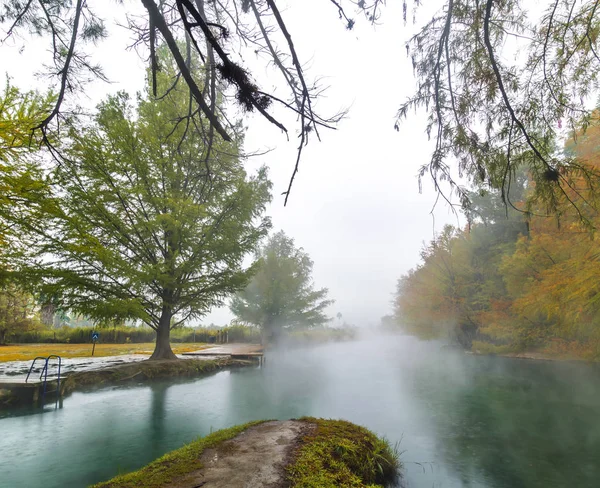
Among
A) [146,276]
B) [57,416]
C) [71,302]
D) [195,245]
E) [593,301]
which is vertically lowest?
[57,416]

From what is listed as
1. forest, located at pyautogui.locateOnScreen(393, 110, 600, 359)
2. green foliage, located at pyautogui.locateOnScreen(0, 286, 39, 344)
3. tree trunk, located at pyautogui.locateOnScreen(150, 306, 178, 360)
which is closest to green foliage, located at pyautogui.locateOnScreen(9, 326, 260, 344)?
green foliage, located at pyautogui.locateOnScreen(0, 286, 39, 344)

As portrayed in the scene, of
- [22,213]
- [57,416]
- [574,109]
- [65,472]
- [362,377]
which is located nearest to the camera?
[574,109]

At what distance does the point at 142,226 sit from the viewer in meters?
11.8

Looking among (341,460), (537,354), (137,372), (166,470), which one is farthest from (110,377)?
(537,354)

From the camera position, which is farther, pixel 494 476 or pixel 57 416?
pixel 57 416

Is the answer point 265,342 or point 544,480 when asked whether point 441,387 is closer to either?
point 544,480

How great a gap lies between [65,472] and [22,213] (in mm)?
7626

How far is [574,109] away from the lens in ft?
12.1

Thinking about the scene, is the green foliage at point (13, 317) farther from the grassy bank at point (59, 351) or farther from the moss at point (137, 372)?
the moss at point (137, 372)

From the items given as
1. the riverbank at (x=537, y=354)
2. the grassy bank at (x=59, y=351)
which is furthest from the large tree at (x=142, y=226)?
the riverbank at (x=537, y=354)

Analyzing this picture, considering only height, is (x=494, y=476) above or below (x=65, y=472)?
below

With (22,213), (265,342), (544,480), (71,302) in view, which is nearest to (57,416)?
(71,302)

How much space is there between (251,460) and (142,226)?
10112 mm

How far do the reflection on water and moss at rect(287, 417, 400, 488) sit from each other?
2.30 ft
